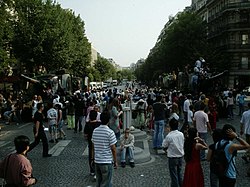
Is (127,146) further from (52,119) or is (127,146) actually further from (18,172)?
(18,172)

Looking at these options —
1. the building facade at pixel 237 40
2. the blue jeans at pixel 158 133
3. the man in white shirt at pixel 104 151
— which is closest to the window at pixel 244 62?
the building facade at pixel 237 40

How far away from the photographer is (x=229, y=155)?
19.9 ft

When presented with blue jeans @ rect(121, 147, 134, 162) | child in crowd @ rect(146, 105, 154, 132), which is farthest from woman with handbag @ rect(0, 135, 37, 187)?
child in crowd @ rect(146, 105, 154, 132)

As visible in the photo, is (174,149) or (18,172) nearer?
(18,172)

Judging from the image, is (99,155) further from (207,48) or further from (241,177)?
(207,48)

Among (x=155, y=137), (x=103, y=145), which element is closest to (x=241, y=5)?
(x=155, y=137)

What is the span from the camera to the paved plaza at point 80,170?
918 cm

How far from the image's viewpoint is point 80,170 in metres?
10.4

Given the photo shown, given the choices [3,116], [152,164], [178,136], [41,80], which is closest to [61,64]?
[41,80]

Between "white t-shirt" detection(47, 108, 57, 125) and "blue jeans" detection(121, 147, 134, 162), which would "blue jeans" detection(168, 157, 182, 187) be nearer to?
"blue jeans" detection(121, 147, 134, 162)

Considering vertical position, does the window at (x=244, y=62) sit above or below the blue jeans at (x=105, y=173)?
above

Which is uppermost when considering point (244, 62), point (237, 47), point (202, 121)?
point (237, 47)

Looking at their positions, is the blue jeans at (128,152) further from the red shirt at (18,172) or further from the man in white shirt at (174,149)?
the red shirt at (18,172)

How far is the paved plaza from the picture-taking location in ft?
30.1
